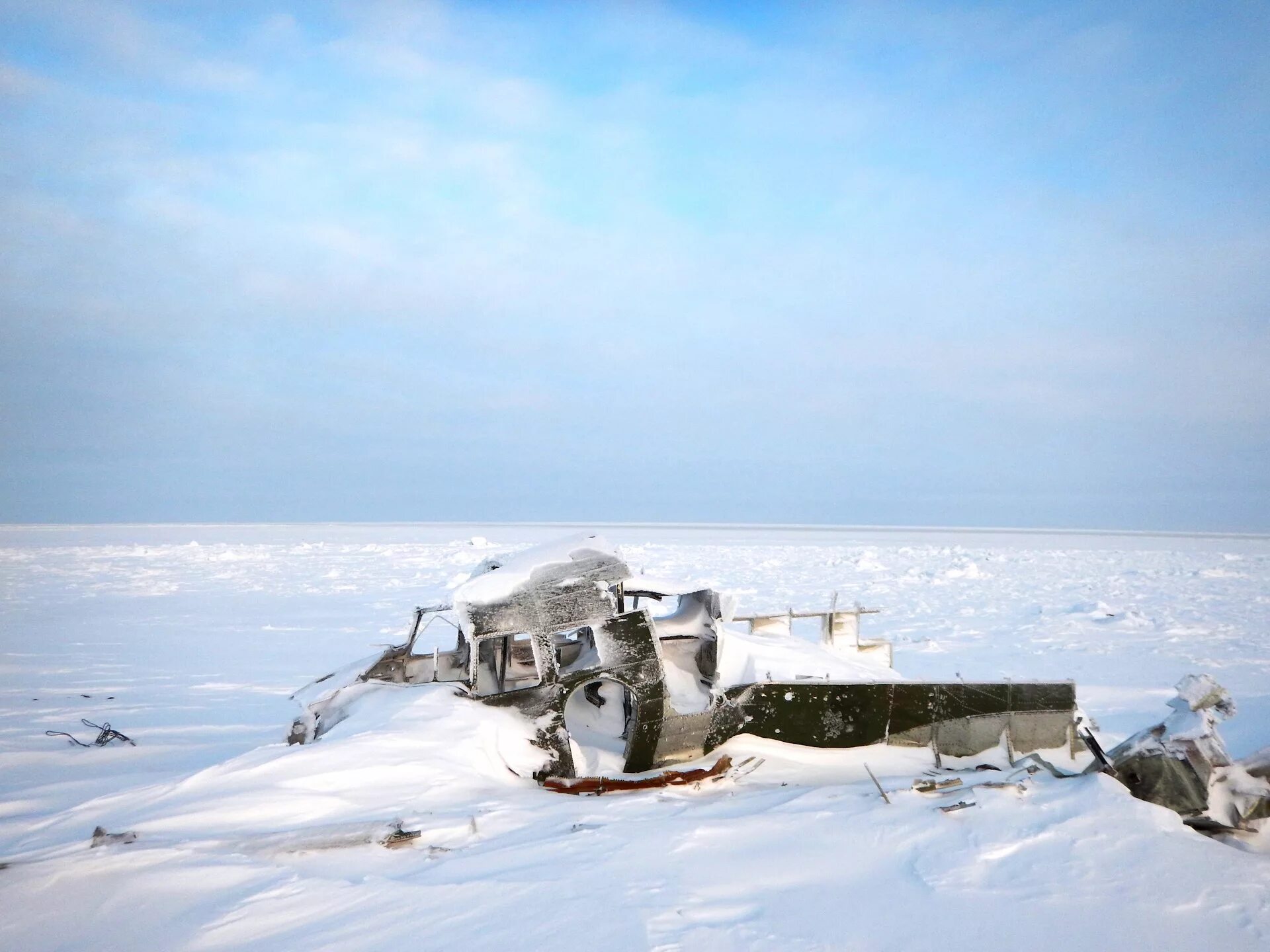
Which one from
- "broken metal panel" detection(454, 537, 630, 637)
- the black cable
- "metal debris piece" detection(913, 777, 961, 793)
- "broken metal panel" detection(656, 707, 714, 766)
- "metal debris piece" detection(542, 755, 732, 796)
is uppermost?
"broken metal panel" detection(454, 537, 630, 637)

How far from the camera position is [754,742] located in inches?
300

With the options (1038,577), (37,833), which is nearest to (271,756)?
(37,833)

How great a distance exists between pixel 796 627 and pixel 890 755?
10.0 meters

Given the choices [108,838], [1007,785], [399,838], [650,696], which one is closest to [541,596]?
[650,696]

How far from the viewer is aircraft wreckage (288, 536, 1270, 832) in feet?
21.5

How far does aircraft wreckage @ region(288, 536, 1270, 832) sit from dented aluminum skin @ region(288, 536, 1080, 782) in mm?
15

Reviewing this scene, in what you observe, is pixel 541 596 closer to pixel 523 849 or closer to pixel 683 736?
pixel 683 736

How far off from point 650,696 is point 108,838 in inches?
172

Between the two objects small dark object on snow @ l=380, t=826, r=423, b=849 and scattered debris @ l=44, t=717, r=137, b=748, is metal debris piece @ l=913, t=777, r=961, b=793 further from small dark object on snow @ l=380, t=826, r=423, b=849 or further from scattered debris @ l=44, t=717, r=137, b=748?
scattered debris @ l=44, t=717, r=137, b=748

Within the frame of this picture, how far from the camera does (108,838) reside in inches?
201

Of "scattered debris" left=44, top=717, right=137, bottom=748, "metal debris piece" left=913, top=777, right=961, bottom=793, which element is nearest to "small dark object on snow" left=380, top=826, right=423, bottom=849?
"metal debris piece" left=913, top=777, right=961, bottom=793

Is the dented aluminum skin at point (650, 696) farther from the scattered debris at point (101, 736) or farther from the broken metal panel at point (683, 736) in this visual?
the scattered debris at point (101, 736)

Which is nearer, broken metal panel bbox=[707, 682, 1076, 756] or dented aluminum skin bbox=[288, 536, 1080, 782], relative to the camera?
dented aluminum skin bbox=[288, 536, 1080, 782]

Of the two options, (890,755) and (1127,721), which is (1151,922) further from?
(1127,721)
